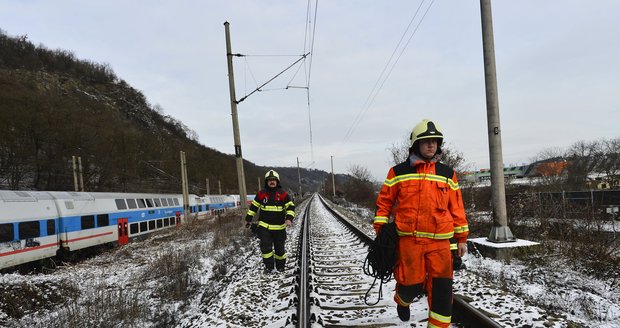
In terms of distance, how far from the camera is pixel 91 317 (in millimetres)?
4898

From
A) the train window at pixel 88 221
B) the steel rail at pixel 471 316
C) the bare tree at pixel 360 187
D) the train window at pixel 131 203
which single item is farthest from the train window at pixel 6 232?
the bare tree at pixel 360 187

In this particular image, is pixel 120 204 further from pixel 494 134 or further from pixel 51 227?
pixel 494 134

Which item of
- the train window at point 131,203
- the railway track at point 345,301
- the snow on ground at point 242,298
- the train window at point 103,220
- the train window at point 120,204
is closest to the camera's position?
the railway track at point 345,301

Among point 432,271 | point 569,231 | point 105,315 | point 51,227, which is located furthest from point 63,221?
point 569,231

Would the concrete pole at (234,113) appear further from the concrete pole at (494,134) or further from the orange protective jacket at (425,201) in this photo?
the orange protective jacket at (425,201)

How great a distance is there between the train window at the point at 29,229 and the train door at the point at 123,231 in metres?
6.46

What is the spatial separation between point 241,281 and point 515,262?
190 inches

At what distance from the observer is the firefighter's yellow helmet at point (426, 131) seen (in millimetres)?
3076

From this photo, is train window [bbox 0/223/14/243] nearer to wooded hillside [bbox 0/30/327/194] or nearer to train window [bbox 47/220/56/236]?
train window [bbox 47/220/56/236]

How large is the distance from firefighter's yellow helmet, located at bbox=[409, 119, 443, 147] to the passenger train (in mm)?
13286

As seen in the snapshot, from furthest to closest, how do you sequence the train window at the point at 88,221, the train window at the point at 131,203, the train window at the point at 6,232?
1. the train window at the point at 131,203
2. the train window at the point at 88,221
3. the train window at the point at 6,232

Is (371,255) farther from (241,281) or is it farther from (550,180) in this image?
(550,180)

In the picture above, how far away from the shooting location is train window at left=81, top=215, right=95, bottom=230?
50.7ft

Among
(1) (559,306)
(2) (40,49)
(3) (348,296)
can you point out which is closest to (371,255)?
(3) (348,296)
